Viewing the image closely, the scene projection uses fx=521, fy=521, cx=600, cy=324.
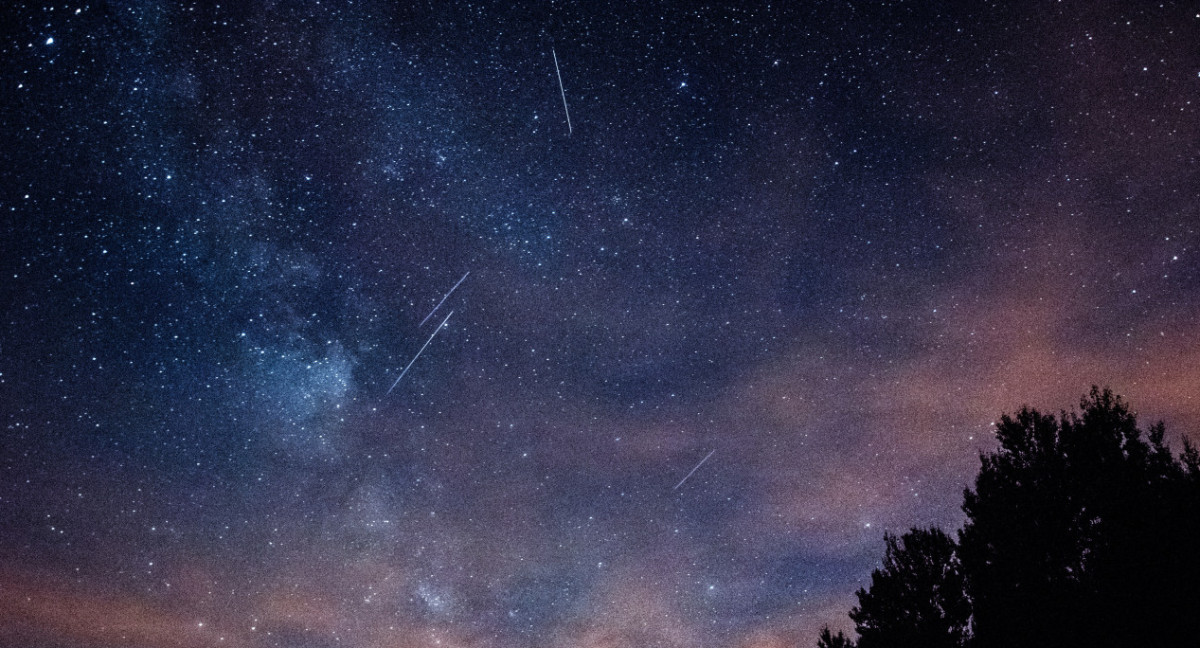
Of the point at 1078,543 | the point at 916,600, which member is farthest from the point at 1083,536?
the point at 916,600

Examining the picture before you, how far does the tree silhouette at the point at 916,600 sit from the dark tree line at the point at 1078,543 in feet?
0.20

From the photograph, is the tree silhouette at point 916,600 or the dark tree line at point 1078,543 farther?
the tree silhouette at point 916,600

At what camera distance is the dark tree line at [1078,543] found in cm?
830

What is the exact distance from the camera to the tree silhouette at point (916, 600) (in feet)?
43.3

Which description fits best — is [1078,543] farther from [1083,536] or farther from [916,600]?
[916,600]

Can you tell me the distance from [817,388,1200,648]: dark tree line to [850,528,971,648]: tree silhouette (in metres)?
0.06

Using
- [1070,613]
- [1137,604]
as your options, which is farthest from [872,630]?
[1137,604]

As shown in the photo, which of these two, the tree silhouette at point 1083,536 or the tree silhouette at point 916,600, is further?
the tree silhouette at point 916,600

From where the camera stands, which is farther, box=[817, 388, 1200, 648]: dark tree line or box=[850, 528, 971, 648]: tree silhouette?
box=[850, 528, 971, 648]: tree silhouette

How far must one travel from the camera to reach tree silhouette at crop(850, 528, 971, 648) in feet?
43.3

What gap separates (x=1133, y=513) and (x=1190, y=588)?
57.3 inches

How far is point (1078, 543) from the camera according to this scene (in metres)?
9.70

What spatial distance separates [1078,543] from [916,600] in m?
5.94

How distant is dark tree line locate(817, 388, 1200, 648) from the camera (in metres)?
8.30
